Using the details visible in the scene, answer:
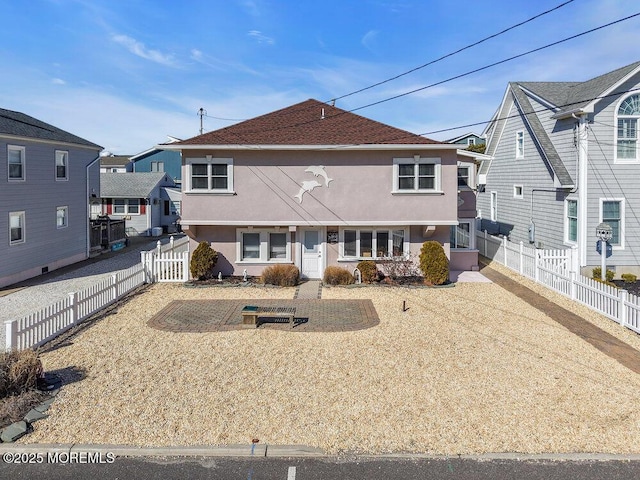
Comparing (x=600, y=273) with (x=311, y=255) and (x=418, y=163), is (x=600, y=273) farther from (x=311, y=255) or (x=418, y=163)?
(x=311, y=255)

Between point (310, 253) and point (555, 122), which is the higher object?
point (555, 122)

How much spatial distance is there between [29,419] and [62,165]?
19.0 m

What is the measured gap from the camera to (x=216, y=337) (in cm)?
1167

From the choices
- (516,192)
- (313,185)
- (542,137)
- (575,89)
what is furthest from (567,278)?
(575,89)

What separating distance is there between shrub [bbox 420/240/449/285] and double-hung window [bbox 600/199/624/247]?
7.15 metres

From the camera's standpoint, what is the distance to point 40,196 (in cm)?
2072

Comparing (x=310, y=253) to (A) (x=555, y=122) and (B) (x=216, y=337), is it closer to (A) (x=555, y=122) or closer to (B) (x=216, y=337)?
(B) (x=216, y=337)

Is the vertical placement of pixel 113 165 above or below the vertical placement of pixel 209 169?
above

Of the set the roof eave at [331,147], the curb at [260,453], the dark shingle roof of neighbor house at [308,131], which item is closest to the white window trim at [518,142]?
the roof eave at [331,147]

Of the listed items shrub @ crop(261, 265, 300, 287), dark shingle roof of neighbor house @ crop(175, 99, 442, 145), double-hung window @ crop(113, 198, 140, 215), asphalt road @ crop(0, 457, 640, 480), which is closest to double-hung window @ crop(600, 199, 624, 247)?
dark shingle roof of neighbor house @ crop(175, 99, 442, 145)

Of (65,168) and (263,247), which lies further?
(65,168)

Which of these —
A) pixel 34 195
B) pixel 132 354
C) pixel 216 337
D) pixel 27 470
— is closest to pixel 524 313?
pixel 216 337

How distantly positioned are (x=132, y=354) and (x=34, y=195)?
1379cm

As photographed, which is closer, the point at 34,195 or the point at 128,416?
the point at 128,416
